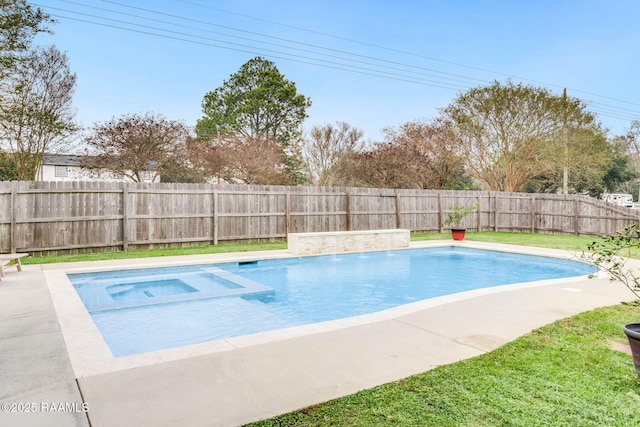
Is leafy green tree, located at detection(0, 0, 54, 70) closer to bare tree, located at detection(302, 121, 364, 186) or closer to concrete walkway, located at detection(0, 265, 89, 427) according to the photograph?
concrete walkway, located at detection(0, 265, 89, 427)

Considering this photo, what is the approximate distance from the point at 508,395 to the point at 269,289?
4835mm

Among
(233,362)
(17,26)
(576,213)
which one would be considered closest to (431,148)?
(576,213)

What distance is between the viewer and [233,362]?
3086 mm

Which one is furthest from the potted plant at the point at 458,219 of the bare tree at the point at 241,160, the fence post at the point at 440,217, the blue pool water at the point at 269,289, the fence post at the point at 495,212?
the bare tree at the point at 241,160

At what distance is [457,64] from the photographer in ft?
67.2

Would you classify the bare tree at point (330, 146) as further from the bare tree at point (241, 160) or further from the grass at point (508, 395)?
the grass at point (508, 395)

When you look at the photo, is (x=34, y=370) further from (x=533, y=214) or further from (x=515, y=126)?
(x=515, y=126)

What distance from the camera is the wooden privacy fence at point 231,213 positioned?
31.1 feet

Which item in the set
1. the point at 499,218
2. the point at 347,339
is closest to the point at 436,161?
the point at 499,218

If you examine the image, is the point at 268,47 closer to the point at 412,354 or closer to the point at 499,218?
the point at 499,218

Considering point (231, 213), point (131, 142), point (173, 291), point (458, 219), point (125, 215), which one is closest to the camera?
point (173, 291)

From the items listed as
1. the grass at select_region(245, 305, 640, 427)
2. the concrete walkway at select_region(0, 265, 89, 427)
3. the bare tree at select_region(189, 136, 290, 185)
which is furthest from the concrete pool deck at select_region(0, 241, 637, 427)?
the bare tree at select_region(189, 136, 290, 185)

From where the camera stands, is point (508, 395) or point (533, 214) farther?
point (533, 214)

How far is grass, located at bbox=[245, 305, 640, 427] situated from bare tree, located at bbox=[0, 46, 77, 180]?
54.7 ft
